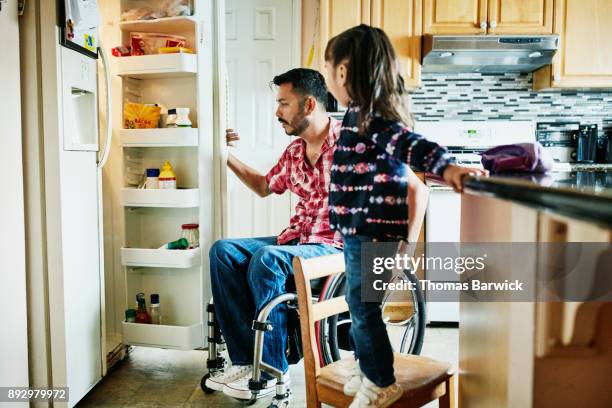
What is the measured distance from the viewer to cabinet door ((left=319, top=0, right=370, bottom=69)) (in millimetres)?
3111

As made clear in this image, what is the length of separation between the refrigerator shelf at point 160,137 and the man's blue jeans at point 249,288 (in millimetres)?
486

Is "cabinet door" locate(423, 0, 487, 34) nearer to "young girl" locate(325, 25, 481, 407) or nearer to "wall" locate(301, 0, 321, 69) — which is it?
"wall" locate(301, 0, 321, 69)

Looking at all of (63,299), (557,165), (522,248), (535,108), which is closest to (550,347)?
(522,248)

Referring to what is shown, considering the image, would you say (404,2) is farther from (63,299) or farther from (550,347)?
(550,347)

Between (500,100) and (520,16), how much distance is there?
1.83ft

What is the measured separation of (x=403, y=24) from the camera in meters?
3.12

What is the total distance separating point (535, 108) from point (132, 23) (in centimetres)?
251

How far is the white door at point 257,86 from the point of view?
345 centimetres

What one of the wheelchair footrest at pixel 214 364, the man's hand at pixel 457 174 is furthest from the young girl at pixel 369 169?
the wheelchair footrest at pixel 214 364

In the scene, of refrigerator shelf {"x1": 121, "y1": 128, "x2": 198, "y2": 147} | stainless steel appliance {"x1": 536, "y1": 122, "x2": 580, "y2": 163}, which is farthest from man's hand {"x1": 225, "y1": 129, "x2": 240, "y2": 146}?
stainless steel appliance {"x1": 536, "y1": 122, "x2": 580, "y2": 163}

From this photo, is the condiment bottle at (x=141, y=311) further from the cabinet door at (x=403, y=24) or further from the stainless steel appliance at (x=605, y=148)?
the stainless steel appliance at (x=605, y=148)

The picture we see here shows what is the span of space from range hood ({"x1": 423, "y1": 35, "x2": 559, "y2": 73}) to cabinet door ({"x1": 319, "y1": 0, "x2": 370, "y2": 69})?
40 centimetres

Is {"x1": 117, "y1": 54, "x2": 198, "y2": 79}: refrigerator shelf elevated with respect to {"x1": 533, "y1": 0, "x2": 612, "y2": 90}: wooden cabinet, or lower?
lower

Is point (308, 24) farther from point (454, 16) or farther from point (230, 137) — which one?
point (230, 137)
